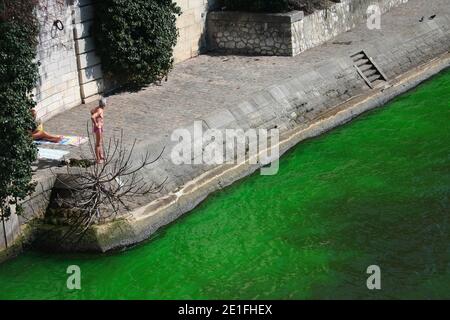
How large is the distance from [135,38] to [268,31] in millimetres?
4652

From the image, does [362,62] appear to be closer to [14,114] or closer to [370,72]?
[370,72]

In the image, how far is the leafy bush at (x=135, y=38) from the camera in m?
20.8

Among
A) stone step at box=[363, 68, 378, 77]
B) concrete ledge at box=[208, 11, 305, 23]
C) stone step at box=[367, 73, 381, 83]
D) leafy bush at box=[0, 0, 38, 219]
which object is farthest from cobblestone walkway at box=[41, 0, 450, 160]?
leafy bush at box=[0, 0, 38, 219]

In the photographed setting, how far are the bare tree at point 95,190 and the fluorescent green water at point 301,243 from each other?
763 mm

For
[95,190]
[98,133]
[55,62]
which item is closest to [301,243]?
[95,190]

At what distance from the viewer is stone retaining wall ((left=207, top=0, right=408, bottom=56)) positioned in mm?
24281

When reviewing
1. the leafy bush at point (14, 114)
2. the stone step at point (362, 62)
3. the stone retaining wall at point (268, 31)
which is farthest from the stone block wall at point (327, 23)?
the leafy bush at point (14, 114)

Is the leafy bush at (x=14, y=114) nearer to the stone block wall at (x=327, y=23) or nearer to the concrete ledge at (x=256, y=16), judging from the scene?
the concrete ledge at (x=256, y=16)

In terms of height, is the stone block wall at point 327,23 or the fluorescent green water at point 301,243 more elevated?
the stone block wall at point 327,23

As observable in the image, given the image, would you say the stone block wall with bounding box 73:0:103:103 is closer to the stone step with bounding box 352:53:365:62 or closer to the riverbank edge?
the riverbank edge

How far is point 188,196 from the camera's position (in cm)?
1778
